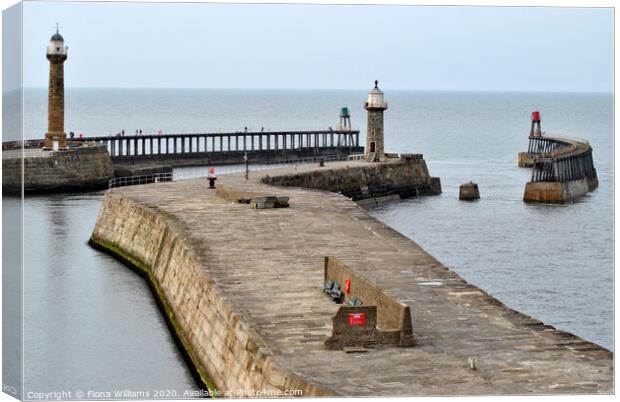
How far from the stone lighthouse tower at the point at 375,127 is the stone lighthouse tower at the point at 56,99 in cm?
1777

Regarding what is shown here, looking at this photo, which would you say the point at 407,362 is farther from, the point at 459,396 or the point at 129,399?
the point at 129,399

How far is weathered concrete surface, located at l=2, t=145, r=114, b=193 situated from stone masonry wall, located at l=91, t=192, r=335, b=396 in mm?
19389

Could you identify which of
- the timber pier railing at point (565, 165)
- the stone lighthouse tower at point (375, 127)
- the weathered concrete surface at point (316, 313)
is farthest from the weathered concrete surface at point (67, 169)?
the timber pier railing at point (565, 165)

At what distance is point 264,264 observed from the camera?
36375 millimetres

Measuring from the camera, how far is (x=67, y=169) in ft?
251

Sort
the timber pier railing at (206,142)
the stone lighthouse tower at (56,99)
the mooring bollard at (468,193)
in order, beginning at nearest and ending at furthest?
the mooring bollard at (468,193)
the stone lighthouse tower at (56,99)
the timber pier railing at (206,142)

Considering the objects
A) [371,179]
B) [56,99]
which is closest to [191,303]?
[371,179]

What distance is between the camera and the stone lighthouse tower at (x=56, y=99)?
80.0 metres

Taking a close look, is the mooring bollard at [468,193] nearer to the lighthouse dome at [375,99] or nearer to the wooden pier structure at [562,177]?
the wooden pier structure at [562,177]

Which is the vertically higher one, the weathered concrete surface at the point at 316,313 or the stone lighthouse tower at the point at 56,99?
the stone lighthouse tower at the point at 56,99

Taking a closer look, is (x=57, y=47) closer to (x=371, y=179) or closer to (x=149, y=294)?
(x=371, y=179)

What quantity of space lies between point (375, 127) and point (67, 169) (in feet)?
60.5

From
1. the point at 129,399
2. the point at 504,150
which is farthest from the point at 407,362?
the point at 504,150

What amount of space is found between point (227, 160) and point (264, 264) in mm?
65335
